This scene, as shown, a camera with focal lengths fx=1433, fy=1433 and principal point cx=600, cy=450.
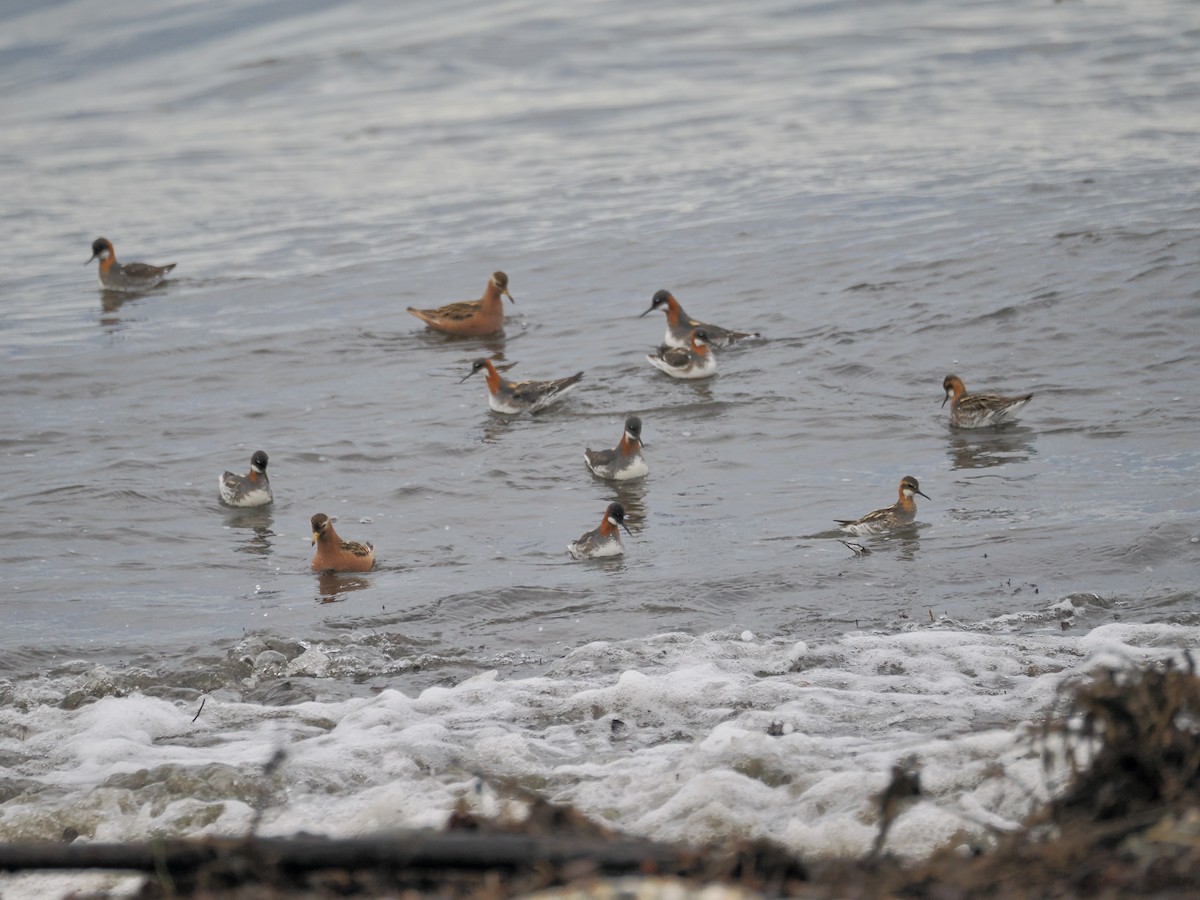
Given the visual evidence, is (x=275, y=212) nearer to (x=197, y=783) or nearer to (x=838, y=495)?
(x=838, y=495)

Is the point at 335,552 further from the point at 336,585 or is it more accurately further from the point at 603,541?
the point at 603,541

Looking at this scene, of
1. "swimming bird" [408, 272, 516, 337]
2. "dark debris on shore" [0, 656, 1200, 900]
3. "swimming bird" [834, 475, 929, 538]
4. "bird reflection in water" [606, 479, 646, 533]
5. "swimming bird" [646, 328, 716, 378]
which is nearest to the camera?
"dark debris on shore" [0, 656, 1200, 900]

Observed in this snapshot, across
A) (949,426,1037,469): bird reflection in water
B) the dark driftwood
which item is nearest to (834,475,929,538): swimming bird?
(949,426,1037,469): bird reflection in water

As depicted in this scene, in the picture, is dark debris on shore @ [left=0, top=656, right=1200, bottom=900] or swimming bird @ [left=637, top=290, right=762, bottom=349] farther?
swimming bird @ [left=637, top=290, right=762, bottom=349]

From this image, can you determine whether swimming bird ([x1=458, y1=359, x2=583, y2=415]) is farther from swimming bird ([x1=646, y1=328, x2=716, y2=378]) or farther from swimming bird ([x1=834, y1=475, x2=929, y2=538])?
swimming bird ([x1=834, y1=475, x2=929, y2=538])

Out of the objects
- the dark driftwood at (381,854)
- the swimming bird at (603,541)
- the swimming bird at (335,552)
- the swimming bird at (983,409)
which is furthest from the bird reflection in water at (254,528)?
the dark driftwood at (381,854)

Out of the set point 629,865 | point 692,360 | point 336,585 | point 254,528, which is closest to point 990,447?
point 692,360

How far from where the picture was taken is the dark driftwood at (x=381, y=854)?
3.91m

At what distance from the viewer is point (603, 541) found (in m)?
10.9

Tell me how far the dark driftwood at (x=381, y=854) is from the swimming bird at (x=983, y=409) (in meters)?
9.56

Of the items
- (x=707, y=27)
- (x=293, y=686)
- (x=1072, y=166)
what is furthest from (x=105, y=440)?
A: (x=707, y=27)

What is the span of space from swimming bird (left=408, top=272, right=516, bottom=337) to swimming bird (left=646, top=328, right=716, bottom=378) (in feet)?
11.3

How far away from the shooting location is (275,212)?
24578 millimetres

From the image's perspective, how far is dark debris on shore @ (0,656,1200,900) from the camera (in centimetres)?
381
